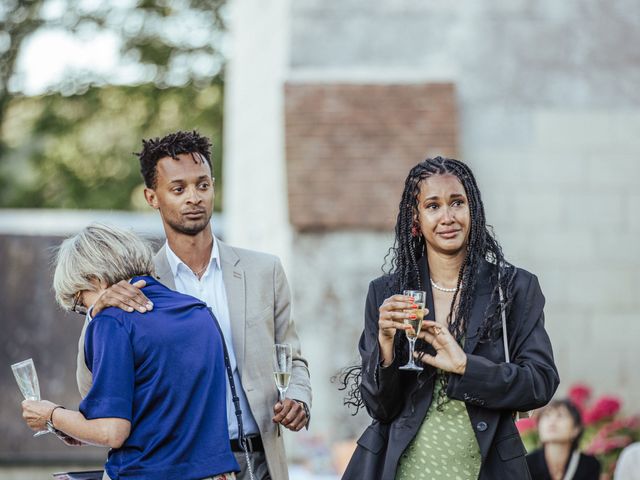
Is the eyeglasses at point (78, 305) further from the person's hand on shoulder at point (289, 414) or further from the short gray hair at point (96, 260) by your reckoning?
the person's hand on shoulder at point (289, 414)

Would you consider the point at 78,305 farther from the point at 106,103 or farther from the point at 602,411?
the point at 106,103

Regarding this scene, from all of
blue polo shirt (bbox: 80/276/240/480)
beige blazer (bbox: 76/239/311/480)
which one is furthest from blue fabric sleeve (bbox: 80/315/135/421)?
beige blazer (bbox: 76/239/311/480)

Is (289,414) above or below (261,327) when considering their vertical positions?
below

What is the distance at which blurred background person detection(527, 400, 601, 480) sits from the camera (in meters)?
6.81

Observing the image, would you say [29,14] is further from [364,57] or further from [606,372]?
[606,372]

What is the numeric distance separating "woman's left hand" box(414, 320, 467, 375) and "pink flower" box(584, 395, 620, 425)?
4.65m

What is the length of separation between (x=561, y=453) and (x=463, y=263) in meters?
3.17

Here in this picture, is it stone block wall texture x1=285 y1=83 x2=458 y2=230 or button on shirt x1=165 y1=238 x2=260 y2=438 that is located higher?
stone block wall texture x1=285 y1=83 x2=458 y2=230

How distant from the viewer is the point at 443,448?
3.79 meters

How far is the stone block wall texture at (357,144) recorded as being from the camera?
9062 mm

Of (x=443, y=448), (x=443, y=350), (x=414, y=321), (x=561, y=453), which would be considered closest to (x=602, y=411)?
(x=561, y=453)

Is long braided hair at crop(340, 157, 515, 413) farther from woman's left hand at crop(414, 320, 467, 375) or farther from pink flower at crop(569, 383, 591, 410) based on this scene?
pink flower at crop(569, 383, 591, 410)

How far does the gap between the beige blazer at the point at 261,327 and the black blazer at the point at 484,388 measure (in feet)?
1.77

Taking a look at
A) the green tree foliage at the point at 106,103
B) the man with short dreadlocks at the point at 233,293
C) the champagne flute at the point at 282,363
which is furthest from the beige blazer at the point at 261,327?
the green tree foliage at the point at 106,103
